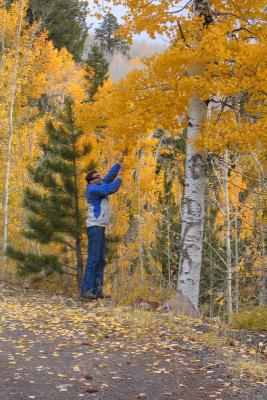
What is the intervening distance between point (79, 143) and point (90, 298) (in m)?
3.19

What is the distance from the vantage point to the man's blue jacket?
7.55 metres

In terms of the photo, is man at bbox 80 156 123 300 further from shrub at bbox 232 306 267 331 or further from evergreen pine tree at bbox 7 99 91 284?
shrub at bbox 232 306 267 331

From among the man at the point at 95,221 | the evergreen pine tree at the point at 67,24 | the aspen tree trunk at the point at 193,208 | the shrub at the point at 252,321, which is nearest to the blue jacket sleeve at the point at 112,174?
the man at the point at 95,221

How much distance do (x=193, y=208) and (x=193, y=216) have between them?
11 centimetres

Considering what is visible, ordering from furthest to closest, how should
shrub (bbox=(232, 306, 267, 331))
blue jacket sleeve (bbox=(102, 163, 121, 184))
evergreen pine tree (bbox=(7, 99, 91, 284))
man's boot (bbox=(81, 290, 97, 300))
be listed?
1. evergreen pine tree (bbox=(7, 99, 91, 284))
2. man's boot (bbox=(81, 290, 97, 300))
3. blue jacket sleeve (bbox=(102, 163, 121, 184))
4. shrub (bbox=(232, 306, 267, 331))

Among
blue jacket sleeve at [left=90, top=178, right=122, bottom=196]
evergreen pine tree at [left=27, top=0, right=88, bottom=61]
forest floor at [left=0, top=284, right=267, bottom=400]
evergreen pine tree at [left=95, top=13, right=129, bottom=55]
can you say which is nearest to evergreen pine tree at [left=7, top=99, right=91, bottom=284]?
blue jacket sleeve at [left=90, top=178, right=122, bottom=196]

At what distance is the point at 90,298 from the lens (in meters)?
7.87

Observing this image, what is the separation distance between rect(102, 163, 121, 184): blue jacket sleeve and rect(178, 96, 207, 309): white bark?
106 centimetres

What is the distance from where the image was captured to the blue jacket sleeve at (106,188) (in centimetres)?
746

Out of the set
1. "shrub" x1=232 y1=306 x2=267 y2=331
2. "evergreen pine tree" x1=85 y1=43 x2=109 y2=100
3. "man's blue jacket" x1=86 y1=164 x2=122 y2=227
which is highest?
"evergreen pine tree" x1=85 y1=43 x2=109 y2=100

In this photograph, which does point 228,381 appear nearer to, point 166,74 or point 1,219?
point 166,74

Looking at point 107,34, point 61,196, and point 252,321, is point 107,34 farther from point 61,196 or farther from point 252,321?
point 252,321

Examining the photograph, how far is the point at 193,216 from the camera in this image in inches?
285

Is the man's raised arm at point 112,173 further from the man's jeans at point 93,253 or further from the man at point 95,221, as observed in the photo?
the man's jeans at point 93,253
